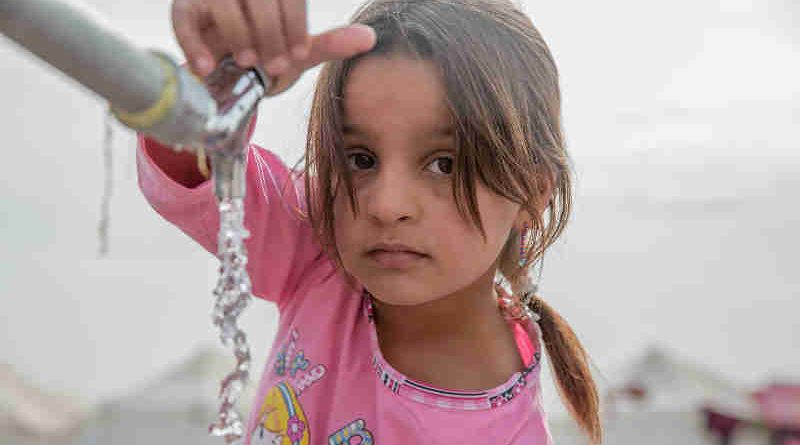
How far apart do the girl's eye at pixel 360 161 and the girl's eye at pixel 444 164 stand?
60mm

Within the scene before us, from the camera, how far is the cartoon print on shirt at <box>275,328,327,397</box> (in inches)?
34.8

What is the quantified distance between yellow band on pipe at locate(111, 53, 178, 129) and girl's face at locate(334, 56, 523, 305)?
35cm

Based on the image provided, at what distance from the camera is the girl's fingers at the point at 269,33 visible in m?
0.54

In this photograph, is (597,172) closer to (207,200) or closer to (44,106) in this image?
(44,106)

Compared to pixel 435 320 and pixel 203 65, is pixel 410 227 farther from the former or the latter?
pixel 203 65

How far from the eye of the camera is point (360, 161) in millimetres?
803

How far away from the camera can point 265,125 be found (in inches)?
63.2

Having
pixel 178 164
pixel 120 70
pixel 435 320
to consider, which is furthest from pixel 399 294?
pixel 120 70

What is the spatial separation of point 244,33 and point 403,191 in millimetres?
256

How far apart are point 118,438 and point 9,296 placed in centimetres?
69

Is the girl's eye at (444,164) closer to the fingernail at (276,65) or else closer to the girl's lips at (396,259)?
the girl's lips at (396,259)

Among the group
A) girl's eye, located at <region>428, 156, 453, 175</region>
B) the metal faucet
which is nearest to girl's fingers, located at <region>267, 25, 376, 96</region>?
the metal faucet

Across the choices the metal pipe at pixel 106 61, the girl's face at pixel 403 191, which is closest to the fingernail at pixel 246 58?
the metal pipe at pixel 106 61

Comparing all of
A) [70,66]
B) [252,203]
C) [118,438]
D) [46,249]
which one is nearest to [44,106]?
[46,249]
